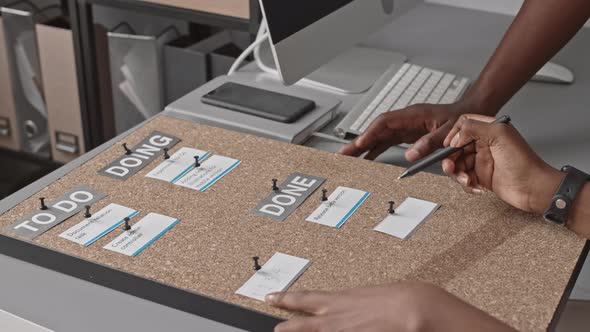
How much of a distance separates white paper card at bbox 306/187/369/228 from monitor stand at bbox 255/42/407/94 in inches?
16.9

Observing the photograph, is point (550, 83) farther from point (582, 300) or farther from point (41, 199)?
point (41, 199)

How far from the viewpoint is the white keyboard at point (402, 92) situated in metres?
1.38

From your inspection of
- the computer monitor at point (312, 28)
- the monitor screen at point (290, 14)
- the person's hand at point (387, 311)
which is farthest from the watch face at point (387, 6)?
the person's hand at point (387, 311)

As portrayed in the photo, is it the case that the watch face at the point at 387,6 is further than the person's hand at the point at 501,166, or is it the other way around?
the watch face at the point at 387,6

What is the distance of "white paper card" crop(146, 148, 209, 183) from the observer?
1164 mm

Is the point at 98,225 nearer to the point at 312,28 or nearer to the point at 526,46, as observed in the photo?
the point at 312,28

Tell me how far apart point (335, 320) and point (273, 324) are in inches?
2.6

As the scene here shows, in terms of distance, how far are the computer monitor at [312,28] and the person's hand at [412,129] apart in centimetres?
14

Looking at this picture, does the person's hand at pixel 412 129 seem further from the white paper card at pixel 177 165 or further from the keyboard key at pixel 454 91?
the white paper card at pixel 177 165

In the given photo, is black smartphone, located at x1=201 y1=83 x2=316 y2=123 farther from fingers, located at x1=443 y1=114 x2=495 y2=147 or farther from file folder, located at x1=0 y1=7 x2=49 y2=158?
file folder, located at x1=0 y1=7 x2=49 y2=158

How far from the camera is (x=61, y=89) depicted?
2354 millimetres

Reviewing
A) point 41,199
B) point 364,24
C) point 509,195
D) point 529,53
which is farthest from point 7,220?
point 529,53

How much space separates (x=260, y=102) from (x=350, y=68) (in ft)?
0.95

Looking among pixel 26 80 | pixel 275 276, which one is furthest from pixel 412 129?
pixel 26 80
